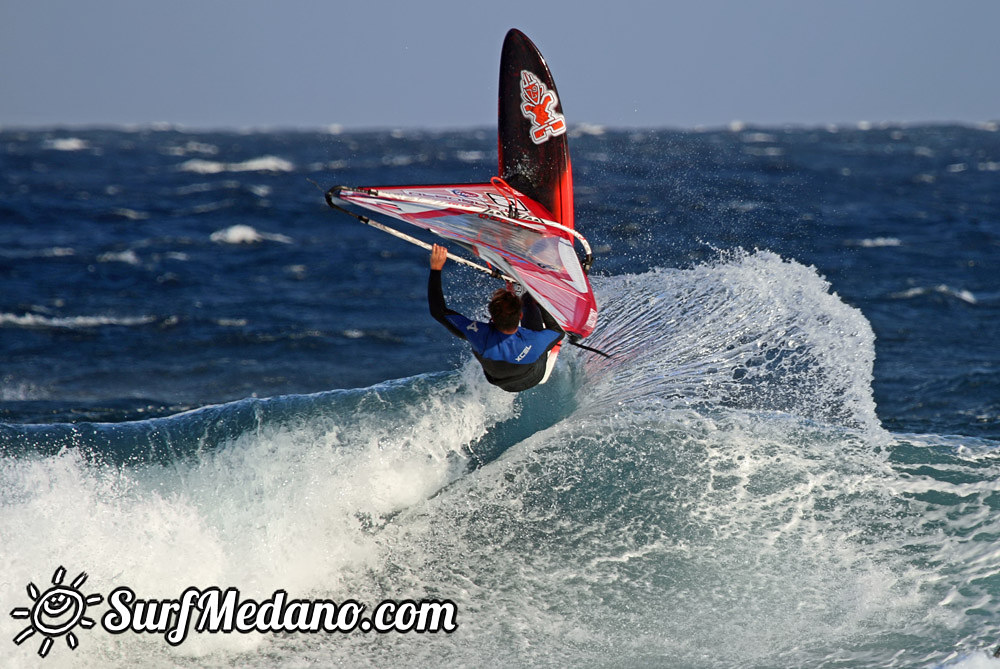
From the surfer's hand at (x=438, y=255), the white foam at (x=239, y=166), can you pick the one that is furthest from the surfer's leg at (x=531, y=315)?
the white foam at (x=239, y=166)

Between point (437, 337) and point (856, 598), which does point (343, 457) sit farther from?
point (437, 337)

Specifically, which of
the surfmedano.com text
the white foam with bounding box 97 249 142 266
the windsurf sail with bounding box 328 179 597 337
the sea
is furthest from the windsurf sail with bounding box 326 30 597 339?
the white foam with bounding box 97 249 142 266

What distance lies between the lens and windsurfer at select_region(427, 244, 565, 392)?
5199 mm

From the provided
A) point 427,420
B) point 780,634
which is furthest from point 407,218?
point 780,634

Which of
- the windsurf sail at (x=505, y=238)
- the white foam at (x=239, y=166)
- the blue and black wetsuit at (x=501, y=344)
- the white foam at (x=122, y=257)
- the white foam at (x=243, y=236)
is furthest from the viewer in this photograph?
the white foam at (x=239, y=166)

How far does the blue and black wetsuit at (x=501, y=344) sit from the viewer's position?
17.3 feet

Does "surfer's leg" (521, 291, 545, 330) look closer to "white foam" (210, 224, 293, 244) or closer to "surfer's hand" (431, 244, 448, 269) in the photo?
"surfer's hand" (431, 244, 448, 269)

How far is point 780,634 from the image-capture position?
490cm

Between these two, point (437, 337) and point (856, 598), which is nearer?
point (856, 598)

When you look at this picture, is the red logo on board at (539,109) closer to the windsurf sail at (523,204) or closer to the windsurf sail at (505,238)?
the windsurf sail at (523,204)

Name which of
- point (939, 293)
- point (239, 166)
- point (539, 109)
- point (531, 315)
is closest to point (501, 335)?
point (531, 315)

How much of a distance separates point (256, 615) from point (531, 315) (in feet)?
8.13

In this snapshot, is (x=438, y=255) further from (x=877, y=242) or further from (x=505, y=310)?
(x=877, y=242)

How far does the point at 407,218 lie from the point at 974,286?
455 inches
